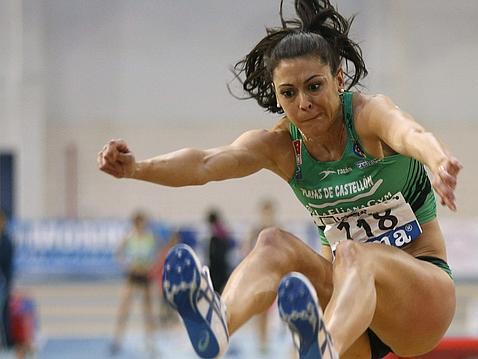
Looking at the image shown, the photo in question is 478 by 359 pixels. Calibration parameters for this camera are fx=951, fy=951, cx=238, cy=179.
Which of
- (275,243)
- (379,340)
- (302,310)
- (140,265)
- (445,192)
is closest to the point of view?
(445,192)

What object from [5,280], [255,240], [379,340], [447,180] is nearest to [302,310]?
[447,180]

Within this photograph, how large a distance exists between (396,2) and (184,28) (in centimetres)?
362

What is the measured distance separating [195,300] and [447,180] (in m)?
0.89

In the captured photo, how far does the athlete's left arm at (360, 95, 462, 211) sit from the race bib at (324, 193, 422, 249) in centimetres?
29

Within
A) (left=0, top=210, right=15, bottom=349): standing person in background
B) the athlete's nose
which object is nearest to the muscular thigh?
the athlete's nose

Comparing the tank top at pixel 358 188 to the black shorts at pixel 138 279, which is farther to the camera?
the black shorts at pixel 138 279

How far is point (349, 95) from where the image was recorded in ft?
11.8

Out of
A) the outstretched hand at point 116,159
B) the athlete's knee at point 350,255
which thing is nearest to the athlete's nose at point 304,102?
the athlete's knee at point 350,255

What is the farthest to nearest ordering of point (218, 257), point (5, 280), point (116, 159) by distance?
point (218, 257) → point (5, 280) → point (116, 159)

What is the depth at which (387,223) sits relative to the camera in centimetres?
359

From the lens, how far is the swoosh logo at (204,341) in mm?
3027

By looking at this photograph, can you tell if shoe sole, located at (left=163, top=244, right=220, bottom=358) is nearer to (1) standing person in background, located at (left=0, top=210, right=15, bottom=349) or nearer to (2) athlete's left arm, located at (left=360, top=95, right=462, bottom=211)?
(2) athlete's left arm, located at (left=360, top=95, right=462, bottom=211)

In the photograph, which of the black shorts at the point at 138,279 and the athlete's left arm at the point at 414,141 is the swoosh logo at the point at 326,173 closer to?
the athlete's left arm at the point at 414,141

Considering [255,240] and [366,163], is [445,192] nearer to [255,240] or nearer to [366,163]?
[366,163]
